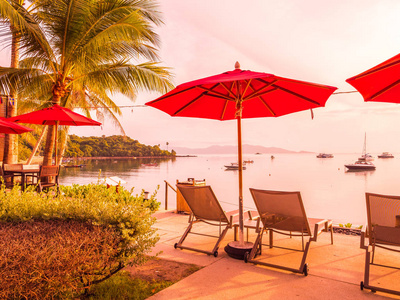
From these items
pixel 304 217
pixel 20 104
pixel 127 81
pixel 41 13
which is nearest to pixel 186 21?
pixel 127 81

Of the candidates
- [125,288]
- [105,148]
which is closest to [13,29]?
[125,288]

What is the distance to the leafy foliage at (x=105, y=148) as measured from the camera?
70.4 meters

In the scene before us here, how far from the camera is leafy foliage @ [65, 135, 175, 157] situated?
231ft

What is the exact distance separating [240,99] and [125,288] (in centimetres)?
259

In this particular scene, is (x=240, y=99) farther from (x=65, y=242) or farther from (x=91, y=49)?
(x=91, y=49)

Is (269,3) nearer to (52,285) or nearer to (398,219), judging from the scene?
(398,219)

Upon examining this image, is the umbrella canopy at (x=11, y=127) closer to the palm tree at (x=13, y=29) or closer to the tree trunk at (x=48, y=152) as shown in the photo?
the tree trunk at (x=48, y=152)

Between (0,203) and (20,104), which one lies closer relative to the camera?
(0,203)

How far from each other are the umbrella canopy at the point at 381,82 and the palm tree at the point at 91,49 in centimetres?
765

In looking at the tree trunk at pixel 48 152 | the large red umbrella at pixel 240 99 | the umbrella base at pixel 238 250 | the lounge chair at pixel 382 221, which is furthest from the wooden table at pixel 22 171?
the lounge chair at pixel 382 221

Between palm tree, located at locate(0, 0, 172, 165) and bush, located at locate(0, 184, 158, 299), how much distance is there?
7034 mm

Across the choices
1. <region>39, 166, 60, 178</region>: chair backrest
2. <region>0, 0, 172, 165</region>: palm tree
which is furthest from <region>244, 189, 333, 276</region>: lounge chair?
<region>0, 0, 172, 165</region>: palm tree

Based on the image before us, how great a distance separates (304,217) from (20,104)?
16709mm

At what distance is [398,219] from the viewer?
110 inches
